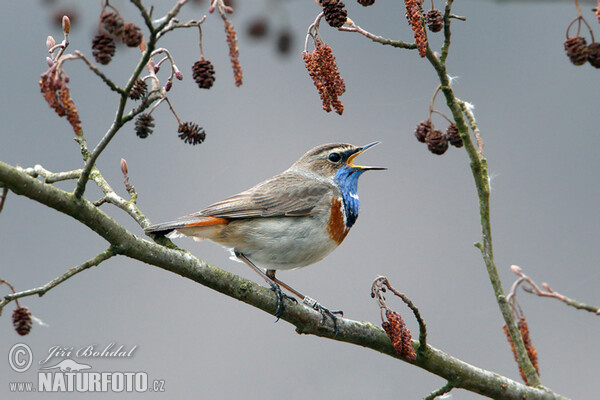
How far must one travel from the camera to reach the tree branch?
3.04 m

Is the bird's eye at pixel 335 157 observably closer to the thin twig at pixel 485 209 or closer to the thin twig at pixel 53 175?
the thin twig at pixel 485 209

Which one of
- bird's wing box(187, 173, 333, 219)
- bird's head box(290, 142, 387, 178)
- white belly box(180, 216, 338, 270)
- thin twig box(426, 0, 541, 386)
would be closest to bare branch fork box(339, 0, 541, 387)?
thin twig box(426, 0, 541, 386)

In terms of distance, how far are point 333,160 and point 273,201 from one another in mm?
776

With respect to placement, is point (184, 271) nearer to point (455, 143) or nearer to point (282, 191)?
point (455, 143)

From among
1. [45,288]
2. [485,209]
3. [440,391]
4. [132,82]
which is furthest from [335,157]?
[132,82]

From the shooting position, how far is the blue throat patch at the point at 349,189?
5.48m

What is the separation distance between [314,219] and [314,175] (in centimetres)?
67

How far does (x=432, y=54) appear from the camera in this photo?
125 inches

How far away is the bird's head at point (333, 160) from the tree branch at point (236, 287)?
179cm

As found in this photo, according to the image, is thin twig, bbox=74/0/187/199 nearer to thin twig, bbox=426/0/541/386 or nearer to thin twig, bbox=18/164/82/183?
thin twig, bbox=18/164/82/183

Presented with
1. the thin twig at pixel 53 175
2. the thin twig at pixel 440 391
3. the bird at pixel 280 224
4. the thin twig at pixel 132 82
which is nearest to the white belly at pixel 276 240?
the bird at pixel 280 224

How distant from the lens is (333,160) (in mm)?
5805

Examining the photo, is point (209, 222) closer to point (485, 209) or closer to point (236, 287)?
point (236, 287)

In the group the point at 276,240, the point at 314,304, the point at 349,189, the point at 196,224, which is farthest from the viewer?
the point at 349,189
